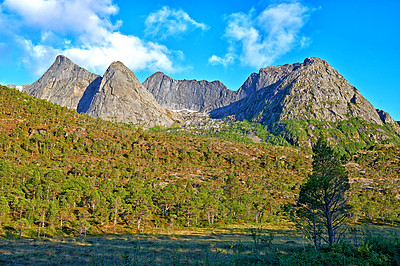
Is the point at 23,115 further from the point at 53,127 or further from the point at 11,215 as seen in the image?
the point at 11,215

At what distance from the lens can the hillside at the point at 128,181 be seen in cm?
6694

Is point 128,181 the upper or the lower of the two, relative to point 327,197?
upper

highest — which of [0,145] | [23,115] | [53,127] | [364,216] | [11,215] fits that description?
[23,115]

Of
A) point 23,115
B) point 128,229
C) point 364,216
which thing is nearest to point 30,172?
point 128,229

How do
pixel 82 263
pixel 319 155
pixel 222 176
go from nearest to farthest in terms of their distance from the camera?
pixel 82 263 → pixel 319 155 → pixel 222 176

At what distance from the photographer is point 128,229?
67.8 meters

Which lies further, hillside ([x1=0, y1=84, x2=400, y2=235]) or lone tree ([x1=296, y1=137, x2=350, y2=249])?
hillside ([x1=0, y1=84, x2=400, y2=235])

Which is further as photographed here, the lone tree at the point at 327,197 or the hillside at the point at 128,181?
the hillside at the point at 128,181

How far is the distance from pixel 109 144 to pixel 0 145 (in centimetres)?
5927

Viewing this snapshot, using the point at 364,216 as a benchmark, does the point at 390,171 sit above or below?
above

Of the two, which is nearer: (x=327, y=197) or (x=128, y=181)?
(x=327, y=197)

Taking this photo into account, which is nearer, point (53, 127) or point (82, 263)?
point (82, 263)

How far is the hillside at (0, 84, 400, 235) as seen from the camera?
220 feet

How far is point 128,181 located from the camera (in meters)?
101
